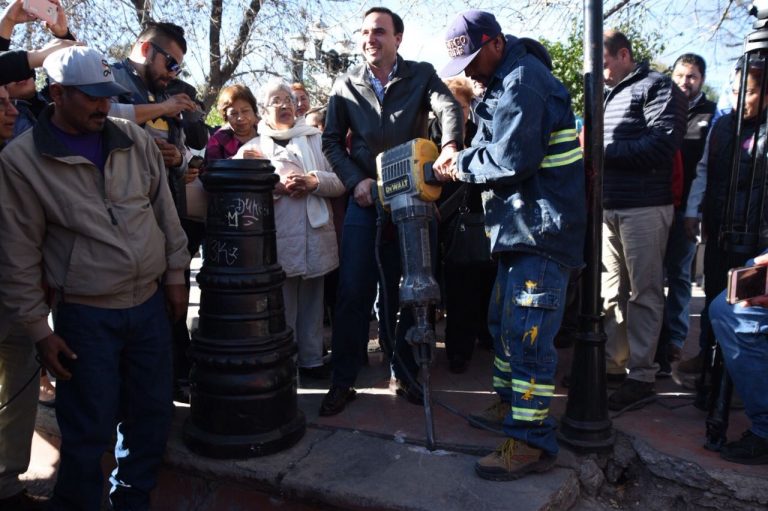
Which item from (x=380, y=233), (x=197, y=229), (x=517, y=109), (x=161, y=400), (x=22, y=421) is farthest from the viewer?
(x=197, y=229)

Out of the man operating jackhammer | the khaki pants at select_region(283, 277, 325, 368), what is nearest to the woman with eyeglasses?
the khaki pants at select_region(283, 277, 325, 368)

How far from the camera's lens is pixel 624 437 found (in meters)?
3.28

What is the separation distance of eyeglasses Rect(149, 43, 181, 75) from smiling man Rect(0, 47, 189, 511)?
739 millimetres

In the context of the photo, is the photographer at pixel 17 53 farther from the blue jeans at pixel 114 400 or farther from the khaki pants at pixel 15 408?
the khaki pants at pixel 15 408

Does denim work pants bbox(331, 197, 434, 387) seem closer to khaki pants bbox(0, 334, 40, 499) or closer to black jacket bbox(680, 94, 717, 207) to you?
khaki pants bbox(0, 334, 40, 499)

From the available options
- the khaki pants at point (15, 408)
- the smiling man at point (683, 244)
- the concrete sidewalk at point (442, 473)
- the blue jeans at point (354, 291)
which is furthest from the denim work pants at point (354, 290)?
the smiling man at point (683, 244)

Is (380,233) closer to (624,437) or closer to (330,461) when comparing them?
(330,461)

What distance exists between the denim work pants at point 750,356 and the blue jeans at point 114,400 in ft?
8.75

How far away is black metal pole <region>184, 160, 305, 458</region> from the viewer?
3.16 meters

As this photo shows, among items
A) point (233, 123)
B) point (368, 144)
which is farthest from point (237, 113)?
point (368, 144)

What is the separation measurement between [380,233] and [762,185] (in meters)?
1.94

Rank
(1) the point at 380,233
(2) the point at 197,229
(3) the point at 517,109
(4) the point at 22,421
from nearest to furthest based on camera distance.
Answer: (3) the point at 517,109, (4) the point at 22,421, (1) the point at 380,233, (2) the point at 197,229

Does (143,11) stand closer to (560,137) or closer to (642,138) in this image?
(642,138)

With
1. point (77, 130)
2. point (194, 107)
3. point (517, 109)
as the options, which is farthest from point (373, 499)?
point (194, 107)
